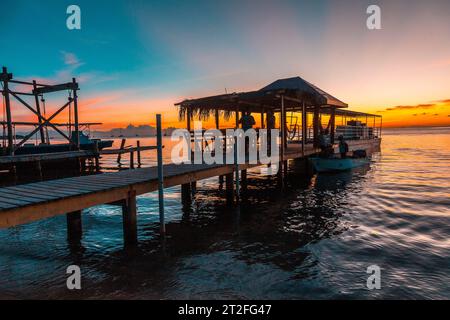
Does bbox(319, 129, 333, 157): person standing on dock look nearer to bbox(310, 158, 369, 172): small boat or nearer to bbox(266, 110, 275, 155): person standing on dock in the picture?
bbox(310, 158, 369, 172): small boat

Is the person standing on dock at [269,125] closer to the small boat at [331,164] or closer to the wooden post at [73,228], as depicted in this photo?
the small boat at [331,164]

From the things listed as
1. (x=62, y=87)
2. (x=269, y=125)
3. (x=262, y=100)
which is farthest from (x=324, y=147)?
(x=62, y=87)

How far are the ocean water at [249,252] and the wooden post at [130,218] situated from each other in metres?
0.31

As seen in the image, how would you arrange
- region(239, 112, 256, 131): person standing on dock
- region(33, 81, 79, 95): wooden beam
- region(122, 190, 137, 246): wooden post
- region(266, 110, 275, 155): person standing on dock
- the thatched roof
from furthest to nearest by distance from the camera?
region(266, 110, 275, 155): person standing on dock
region(33, 81, 79, 95): wooden beam
region(239, 112, 256, 131): person standing on dock
the thatched roof
region(122, 190, 137, 246): wooden post

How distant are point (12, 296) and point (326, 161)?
57.1ft

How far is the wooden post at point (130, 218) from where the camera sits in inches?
292

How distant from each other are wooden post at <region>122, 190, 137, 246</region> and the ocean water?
1.01 feet

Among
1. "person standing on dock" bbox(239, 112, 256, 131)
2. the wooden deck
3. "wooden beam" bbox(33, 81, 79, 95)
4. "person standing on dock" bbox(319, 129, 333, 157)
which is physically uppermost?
"wooden beam" bbox(33, 81, 79, 95)

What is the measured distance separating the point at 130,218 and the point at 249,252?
317 cm

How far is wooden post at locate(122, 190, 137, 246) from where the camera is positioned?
742cm

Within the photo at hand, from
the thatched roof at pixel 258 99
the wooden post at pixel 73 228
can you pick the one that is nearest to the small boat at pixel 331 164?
the thatched roof at pixel 258 99

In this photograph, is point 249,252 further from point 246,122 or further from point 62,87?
point 62,87

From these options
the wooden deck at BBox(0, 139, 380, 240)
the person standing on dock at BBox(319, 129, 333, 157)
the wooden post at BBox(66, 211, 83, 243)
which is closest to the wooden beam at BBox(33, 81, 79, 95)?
the wooden deck at BBox(0, 139, 380, 240)

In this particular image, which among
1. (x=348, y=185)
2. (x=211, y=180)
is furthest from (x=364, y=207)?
(x=211, y=180)
